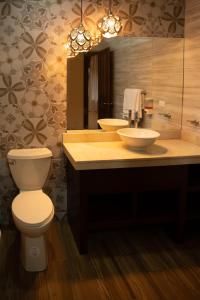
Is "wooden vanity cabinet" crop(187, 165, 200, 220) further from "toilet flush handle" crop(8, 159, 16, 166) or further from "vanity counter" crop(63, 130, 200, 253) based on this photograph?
"toilet flush handle" crop(8, 159, 16, 166)

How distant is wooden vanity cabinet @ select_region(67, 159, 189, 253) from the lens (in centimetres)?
279

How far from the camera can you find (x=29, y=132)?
3275 millimetres

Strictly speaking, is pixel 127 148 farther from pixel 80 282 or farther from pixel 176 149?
pixel 80 282

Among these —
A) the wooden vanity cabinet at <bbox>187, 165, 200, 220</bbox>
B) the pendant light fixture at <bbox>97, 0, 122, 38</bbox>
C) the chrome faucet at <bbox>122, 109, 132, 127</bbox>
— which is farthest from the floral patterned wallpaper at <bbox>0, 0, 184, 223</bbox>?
the wooden vanity cabinet at <bbox>187, 165, 200, 220</bbox>

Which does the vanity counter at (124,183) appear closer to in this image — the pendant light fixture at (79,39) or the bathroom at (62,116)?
the bathroom at (62,116)

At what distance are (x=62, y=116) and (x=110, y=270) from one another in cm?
144

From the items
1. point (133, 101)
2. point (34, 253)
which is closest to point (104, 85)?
point (133, 101)

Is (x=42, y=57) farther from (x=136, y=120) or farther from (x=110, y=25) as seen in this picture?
(x=136, y=120)

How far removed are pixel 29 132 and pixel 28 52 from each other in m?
0.71

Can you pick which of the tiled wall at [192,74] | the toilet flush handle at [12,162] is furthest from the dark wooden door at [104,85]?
the toilet flush handle at [12,162]

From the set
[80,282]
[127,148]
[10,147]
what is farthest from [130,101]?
[80,282]

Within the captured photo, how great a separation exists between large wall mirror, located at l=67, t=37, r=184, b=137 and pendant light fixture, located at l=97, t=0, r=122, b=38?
11cm

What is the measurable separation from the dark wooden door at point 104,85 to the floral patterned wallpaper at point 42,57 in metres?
0.26

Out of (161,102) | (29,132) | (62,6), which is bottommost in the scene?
(29,132)
